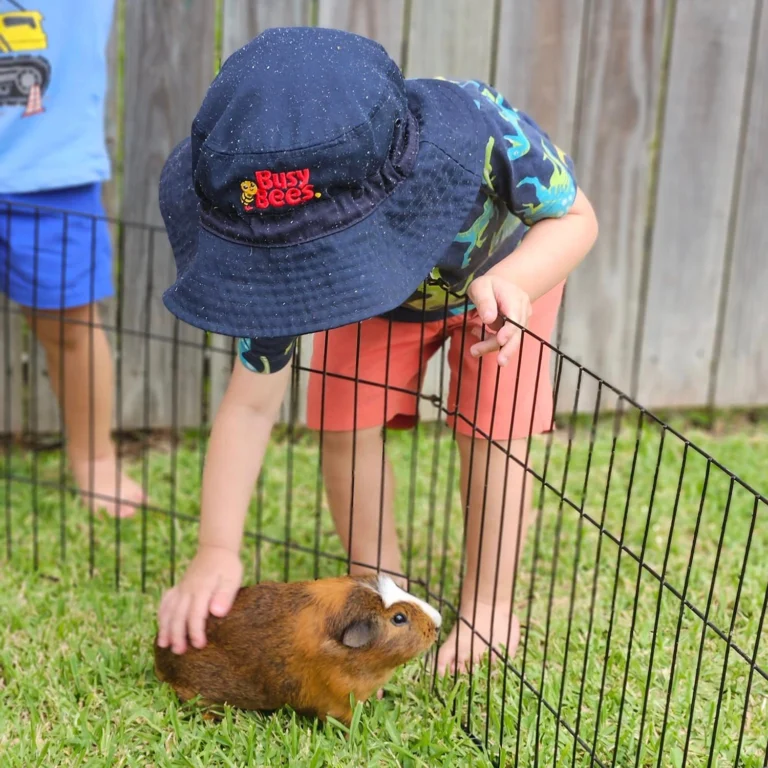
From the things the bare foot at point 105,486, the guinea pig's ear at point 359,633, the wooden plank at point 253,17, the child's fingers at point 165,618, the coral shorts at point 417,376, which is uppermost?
the wooden plank at point 253,17

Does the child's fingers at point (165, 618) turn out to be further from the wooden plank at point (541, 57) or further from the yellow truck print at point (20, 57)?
the wooden plank at point (541, 57)

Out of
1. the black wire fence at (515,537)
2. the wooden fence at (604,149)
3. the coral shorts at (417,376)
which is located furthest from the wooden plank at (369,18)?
the coral shorts at (417,376)

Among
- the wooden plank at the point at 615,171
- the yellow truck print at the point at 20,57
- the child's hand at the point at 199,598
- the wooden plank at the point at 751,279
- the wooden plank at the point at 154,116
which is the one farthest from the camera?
the wooden plank at the point at 751,279

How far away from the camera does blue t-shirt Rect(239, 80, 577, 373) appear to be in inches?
65.5

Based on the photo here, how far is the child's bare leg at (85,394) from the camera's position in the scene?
2648mm

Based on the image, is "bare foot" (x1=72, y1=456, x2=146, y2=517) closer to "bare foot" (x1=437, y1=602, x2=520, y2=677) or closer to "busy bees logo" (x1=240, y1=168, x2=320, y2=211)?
"bare foot" (x1=437, y1=602, x2=520, y2=677)

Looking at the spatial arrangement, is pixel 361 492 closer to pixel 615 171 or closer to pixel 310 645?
pixel 310 645

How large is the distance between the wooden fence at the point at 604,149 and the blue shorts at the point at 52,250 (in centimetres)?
19

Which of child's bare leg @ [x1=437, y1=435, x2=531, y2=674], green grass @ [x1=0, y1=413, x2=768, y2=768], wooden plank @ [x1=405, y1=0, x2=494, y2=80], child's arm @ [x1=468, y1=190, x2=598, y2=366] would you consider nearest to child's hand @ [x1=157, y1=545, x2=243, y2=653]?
green grass @ [x1=0, y1=413, x2=768, y2=768]

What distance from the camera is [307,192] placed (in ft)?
4.49

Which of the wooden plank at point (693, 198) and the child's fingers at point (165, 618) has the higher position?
the wooden plank at point (693, 198)

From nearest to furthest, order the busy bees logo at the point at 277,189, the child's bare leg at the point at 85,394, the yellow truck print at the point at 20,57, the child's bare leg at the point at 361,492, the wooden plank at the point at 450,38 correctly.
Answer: the busy bees logo at the point at 277,189, the child's bare leg at the point at 361,492, the yellow truck print at the point at 20,57, the child's bare leg at the point at 85,394, the wooden plank at the point at 450,38

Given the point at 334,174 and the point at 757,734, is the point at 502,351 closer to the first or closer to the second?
the point at 334,174

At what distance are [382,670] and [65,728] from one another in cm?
55
